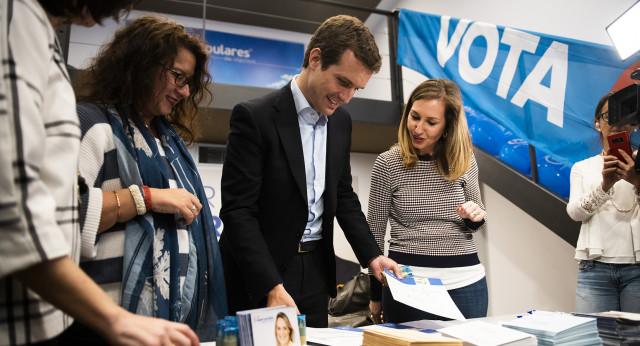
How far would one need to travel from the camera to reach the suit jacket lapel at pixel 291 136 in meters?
1.28

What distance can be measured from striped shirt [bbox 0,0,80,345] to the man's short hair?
871 millimetres

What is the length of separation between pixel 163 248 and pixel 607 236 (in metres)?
1.98

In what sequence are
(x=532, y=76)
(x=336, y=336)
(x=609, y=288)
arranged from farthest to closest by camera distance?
1. (x=532, y=76)
2. (x=609, y=288)
3. (x=336, y=336)

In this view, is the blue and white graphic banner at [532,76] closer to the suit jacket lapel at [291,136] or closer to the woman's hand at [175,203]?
the suit jacket lapel at [291,136]

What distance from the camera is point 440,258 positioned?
5.31ft

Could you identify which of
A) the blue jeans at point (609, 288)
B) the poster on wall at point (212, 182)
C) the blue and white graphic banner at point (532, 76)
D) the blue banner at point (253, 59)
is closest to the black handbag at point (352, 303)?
the poster on wall at point (212, 182)

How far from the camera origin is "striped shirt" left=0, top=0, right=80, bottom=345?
0.46m

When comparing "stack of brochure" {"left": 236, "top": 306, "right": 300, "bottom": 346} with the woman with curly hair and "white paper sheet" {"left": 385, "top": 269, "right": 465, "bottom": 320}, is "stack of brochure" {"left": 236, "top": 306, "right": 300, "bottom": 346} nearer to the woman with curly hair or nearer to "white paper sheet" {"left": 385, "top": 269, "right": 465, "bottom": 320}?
the woman with curly hair

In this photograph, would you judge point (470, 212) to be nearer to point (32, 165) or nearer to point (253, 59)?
point (32, 165)

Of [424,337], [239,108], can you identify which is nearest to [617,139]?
[424,337]

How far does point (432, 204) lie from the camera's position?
5.56ft

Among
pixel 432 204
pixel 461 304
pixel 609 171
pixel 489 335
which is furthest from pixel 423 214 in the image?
pixel 609 171

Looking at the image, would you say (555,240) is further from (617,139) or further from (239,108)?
(239,108)

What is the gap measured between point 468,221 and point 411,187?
25 cm
